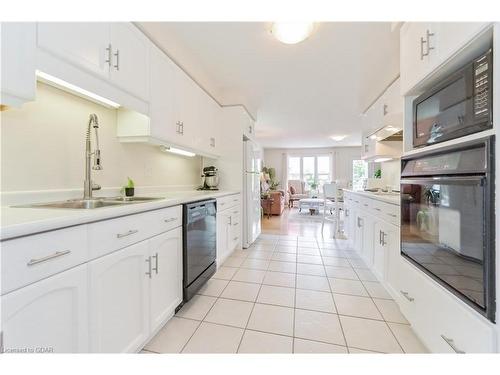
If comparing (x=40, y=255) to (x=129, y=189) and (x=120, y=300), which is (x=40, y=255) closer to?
(x=120, y=300)

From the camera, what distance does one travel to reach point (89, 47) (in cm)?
120

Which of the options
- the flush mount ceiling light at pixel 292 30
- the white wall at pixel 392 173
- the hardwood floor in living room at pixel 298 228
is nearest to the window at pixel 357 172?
the hardwood floor in living room at pixel 298 228

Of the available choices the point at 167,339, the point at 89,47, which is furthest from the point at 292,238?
the point at 89,47

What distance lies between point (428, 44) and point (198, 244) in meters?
2.02

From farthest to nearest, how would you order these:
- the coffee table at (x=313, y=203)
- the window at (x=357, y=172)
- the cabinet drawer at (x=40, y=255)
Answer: the window at (x=357, y=172), the coffee table at (x=313, y=203), the cabinet drawer at (x=40, y=255)

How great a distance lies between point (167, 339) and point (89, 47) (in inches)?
70.6

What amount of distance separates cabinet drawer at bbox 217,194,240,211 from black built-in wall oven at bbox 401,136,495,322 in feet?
5.68

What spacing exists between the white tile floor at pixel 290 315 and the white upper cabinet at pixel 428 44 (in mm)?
1657

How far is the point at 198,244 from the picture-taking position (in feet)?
6.03

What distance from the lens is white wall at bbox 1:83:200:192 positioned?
1.18 m

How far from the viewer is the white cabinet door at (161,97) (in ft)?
5.81

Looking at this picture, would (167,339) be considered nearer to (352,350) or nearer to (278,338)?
(278,338)

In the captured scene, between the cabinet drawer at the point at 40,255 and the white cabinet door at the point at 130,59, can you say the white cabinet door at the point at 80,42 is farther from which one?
the cabinet drawer at the point at 40,255

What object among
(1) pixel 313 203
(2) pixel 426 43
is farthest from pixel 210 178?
(1) pixel 313 203
